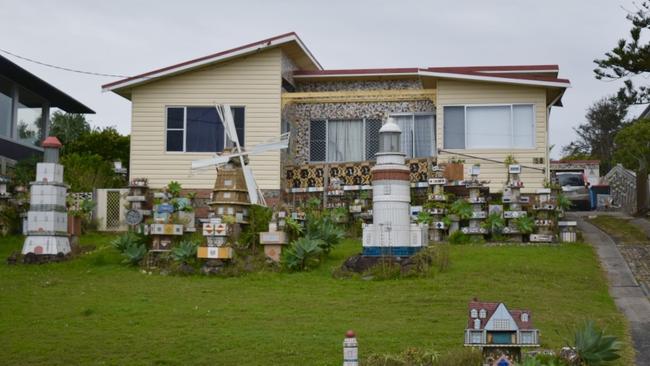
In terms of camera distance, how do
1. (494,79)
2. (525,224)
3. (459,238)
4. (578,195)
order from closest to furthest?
(525,224) → (459,238) → (494,79) → (578,195)

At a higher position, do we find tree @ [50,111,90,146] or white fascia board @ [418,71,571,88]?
tree @ [50,111,90,146]

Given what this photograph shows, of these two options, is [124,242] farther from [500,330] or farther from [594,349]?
[594,349]

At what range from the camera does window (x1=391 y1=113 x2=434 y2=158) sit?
Answer: 29.0 metres

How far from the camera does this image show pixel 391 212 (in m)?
20.3

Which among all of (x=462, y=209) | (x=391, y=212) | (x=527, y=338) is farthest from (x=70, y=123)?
(x=527, y=338)

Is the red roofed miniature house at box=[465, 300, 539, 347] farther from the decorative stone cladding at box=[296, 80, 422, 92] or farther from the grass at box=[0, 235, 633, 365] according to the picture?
the decorative stone cladding at box=[296, 80, 422, 92]

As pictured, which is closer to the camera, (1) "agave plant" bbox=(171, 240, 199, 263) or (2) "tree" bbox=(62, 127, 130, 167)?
(1) "agave plant" bbox=(171, 240, 199, 263)

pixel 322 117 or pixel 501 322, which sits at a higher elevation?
pixel 322 117

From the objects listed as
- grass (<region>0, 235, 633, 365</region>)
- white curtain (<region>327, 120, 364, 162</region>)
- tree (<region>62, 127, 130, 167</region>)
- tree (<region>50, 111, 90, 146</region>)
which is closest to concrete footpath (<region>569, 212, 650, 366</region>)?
Answer: grass (<region>0, 235, 633, 365</region>)

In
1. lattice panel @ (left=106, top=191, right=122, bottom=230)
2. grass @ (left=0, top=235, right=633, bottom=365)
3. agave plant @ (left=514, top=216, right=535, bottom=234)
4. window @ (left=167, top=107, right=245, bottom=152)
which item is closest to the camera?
grass @ (left=0, top=235, right=633, bottom=365)

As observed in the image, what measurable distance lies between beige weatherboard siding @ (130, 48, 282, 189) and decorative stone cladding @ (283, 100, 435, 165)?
92 cm

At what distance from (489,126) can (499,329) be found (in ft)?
57.8

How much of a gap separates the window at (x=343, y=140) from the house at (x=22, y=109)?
10.6 m

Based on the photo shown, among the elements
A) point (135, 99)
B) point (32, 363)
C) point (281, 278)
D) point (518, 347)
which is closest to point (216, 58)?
point (135, 99)
